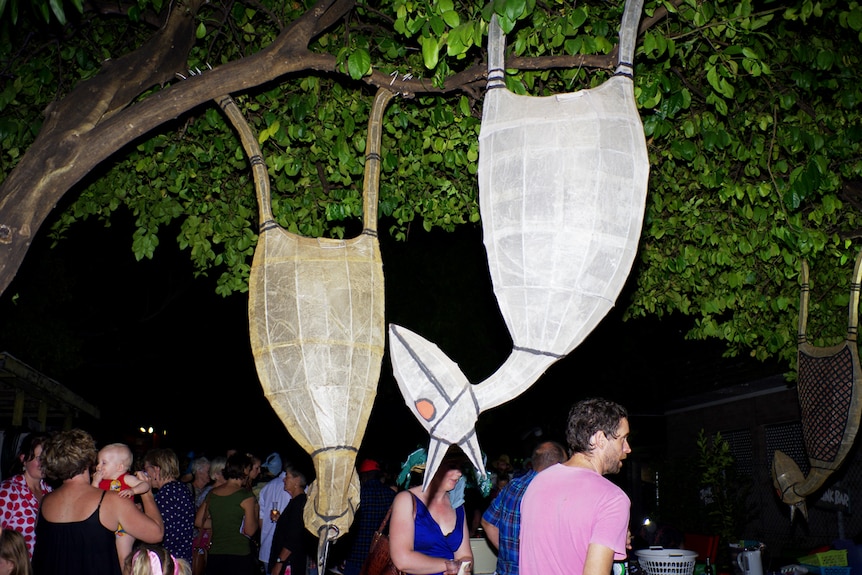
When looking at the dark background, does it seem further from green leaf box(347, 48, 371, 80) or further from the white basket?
green leaf box(347, 48, 371, 80)

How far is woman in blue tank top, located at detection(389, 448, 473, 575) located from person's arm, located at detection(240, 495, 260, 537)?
292 centimetres

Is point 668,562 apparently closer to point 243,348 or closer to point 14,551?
point 14,551

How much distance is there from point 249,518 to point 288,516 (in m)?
0.34

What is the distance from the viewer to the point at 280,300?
317cm

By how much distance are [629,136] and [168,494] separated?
4320 millimetres

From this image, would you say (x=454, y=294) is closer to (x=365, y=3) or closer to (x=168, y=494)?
(x=168, y=494)

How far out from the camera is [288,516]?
704 cm

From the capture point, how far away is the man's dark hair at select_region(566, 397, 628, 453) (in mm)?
3211

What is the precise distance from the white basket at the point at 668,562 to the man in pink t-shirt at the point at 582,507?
6.05 ft

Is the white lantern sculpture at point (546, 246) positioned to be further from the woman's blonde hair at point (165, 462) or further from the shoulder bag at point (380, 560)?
the woman's blonde hair at point (165, 462)

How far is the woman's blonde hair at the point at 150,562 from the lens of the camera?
4.07m

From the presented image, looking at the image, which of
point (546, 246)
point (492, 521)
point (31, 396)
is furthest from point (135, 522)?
point (31, 396)

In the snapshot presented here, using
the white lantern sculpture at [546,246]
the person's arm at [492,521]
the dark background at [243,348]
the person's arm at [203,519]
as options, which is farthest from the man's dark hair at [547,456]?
the person's arm at [203,519]

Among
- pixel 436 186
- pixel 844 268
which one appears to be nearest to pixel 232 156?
pixel 436 186
